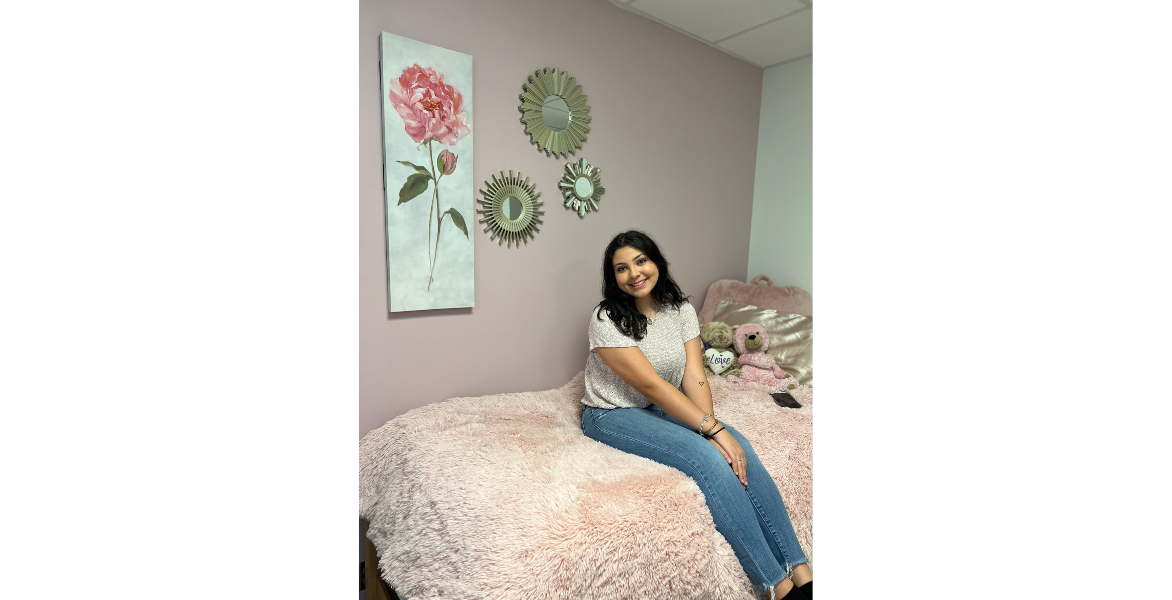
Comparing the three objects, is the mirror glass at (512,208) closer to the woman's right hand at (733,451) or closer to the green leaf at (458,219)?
the green leaf at (458,219)

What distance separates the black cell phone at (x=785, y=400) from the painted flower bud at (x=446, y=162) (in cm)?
156

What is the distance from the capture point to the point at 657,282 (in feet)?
6.04

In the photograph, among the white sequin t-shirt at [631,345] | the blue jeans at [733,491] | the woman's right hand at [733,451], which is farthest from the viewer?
the white sequin t-shirt at [631,345]

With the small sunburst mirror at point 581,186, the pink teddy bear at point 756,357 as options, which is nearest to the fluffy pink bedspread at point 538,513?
the pink teddy bear at point 756,357

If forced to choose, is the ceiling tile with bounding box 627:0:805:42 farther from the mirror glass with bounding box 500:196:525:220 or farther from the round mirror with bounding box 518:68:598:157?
the mirror glass with bounding box 500:196:525:220

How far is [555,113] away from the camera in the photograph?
2.13 m

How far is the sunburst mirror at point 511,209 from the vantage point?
1.97 m

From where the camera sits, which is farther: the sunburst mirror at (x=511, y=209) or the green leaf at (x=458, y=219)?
the sunburst mirror at (x=511, y=209)

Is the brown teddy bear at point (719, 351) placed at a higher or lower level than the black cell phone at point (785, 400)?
higher

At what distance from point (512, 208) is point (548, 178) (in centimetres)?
22
